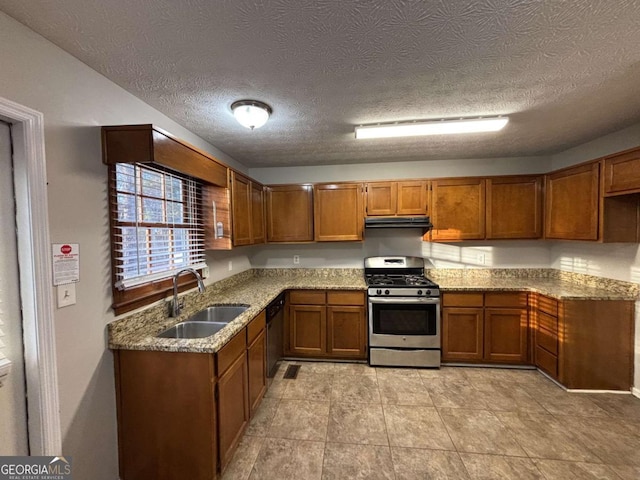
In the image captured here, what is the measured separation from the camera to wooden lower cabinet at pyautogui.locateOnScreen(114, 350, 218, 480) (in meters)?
1.51

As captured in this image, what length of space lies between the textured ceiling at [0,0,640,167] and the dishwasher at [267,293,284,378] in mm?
1721

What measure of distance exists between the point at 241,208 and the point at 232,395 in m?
1.64

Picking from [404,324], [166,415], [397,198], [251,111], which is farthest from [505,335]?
[251,111]

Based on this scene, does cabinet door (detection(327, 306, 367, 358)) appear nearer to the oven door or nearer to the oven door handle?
the oven door

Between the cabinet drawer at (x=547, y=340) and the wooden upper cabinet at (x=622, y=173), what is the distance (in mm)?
1396

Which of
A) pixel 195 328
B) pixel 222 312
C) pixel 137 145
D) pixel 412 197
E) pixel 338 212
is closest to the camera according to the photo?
pixel 137 145

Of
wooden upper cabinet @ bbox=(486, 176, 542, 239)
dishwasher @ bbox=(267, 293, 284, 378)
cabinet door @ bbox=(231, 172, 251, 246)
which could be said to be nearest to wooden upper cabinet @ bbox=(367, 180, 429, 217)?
wooden upper cabinet @ bbox=(486, 176, 542, 239)

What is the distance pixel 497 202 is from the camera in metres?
3.13

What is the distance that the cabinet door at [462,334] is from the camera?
2.92 metres

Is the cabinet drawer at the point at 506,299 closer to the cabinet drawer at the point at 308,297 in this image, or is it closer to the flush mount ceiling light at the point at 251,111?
the cabinet drawer at the point at 308,297

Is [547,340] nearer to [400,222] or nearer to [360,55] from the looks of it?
[400,222]

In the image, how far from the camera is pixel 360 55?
136cm

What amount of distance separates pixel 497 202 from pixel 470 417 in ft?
7.56

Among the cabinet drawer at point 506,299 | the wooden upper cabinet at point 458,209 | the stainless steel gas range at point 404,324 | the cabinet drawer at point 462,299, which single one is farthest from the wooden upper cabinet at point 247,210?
the cabinet drawer at point 506,299
